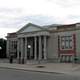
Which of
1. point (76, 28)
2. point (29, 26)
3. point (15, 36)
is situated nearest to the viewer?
point (76, 28)

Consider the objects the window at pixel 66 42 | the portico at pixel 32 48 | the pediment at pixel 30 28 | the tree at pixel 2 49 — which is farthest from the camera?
the tree at pixel 2 49

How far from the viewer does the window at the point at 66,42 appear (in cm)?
5910

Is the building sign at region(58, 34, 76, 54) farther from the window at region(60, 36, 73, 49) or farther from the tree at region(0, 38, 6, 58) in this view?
the tree at region(0, 38, 6, 58)

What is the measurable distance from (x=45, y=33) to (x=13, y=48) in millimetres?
16036

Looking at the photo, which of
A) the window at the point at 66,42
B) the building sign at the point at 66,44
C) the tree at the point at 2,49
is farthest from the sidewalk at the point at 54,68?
the tree at the point at 2,49

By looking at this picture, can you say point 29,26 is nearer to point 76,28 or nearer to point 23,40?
point 23,40

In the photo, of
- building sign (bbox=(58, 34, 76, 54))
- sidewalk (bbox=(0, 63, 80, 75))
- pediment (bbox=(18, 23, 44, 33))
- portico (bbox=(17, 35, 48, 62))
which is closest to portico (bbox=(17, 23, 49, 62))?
portico (bbox=(17, 35, 48, 62))

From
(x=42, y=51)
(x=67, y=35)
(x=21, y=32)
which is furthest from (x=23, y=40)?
(x=67, y=35)

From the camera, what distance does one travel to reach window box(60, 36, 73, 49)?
59.1 metres

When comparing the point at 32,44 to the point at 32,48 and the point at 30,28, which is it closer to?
the point at 32,48

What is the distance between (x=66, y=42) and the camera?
59.4 m

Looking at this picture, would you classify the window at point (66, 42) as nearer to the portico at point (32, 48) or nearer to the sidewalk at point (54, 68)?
the portico at point (32, 48)

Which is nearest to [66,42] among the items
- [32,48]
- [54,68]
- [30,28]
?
[30,28]

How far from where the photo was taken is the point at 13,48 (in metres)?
75.3
